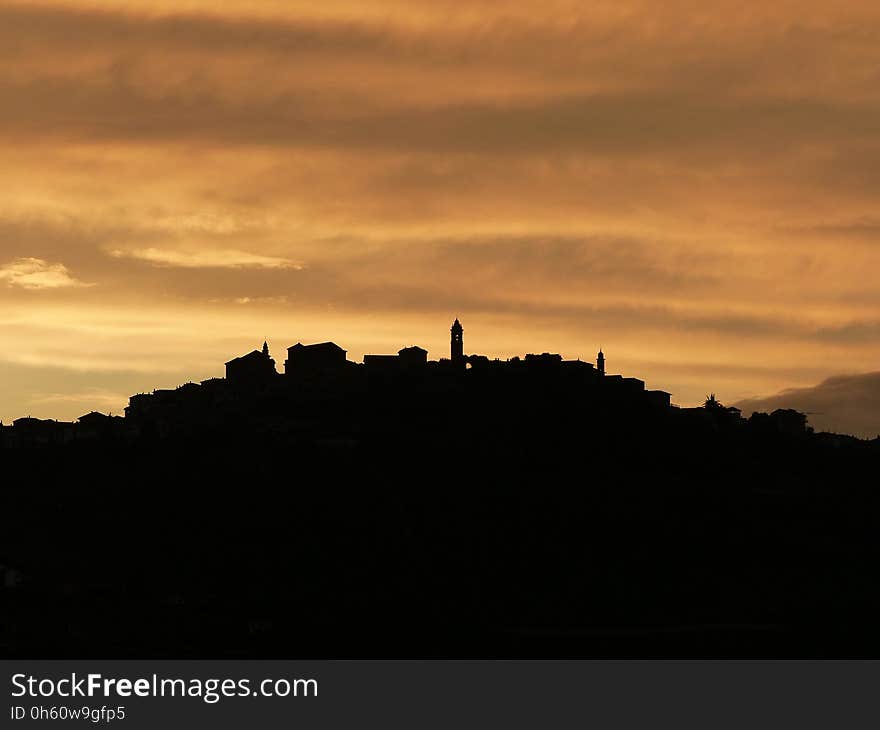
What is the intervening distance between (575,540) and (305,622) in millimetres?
37166

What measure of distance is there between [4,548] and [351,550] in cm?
2985

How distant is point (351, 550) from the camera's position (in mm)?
169125

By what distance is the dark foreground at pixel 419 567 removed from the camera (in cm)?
14900

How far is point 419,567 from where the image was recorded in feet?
545

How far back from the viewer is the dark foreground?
149m

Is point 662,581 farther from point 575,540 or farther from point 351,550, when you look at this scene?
point 351,550

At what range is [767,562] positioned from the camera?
18012 cm
